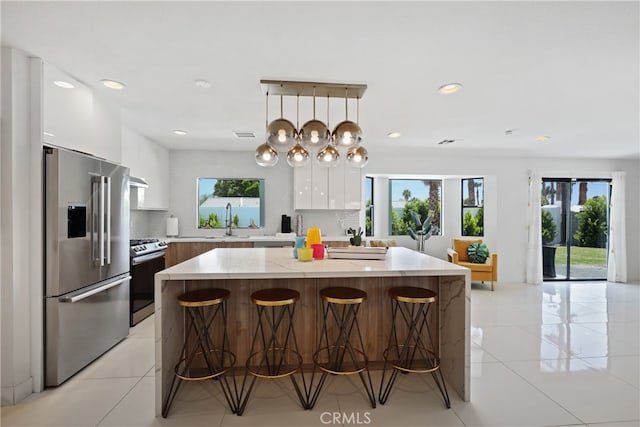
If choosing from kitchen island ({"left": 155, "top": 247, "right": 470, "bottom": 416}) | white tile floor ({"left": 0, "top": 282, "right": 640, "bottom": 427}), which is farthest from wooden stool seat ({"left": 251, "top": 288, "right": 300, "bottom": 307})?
white tile floor ({"left": 0, "top": 282, "right": 640, "bottom": 427})

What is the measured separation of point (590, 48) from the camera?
215cm

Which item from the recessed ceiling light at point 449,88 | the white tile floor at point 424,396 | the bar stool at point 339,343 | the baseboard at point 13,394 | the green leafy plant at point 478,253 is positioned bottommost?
the white tile floor at point 424,396

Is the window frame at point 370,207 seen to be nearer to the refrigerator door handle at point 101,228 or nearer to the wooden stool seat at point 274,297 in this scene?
the wooden stool seat at point 274,297

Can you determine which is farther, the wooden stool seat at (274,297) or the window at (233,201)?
the window at (233,201)

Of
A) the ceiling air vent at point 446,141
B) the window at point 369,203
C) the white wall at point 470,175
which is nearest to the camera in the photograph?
the ceiling air vent at point 446,141

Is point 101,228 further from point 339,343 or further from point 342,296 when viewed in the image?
point 339,343

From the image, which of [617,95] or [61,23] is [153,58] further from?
[617,95]

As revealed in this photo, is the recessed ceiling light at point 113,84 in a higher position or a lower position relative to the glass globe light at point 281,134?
higher

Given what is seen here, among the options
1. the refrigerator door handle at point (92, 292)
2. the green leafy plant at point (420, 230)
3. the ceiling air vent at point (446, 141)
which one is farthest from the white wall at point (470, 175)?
the refrigerator door handle at point (92, 292)

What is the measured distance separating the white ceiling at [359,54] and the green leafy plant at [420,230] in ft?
11.1

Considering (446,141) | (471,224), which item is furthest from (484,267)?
(446,141)

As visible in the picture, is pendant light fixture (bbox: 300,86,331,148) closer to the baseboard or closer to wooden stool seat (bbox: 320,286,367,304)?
wooden stool seat (bbox: 320,286,367,304)

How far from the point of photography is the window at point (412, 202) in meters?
7.11

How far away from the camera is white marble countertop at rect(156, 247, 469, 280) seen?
6.65 feet
